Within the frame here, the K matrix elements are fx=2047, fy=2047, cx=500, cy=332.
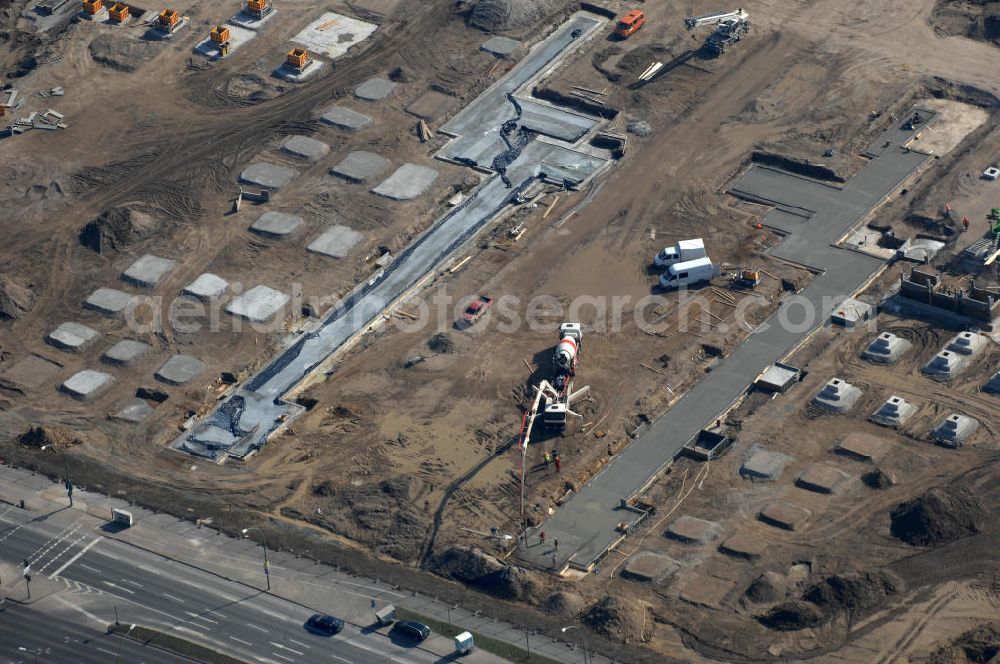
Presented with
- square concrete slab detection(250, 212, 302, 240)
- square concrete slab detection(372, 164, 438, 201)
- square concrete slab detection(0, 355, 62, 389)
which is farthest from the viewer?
square concrete slab detection(372, 164, 438, 201)

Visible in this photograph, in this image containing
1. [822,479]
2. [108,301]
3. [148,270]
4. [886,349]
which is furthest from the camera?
[148,270]

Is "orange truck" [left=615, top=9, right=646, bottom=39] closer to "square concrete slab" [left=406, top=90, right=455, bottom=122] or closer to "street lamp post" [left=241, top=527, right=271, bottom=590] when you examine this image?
"square concrete slab" [left=406, top=90, right=455, bottom=122]

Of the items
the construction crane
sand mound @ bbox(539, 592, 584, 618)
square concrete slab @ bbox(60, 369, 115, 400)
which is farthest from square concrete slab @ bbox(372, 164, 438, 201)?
sand mound @ bbox(539, 592, 584, 618)

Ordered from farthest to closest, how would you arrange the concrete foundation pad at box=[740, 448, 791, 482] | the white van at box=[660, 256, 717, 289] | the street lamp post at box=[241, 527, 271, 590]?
the white van at box=[660, 256, 717, 289], the concrete foundation pad at box=[740, 448, 791, 482], the street lamp post at box=[241, 527, 271, 590]

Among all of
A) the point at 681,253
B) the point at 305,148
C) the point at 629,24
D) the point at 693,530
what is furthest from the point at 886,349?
the point at 305,148

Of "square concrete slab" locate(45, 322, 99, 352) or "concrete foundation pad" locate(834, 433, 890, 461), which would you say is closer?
"concrete foundation pad" locate(834, 433, 890, 461)


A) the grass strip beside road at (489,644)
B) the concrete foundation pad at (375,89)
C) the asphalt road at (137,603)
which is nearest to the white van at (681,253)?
the concrete foundation pad at (375,89)

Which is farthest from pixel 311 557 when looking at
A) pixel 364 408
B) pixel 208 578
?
pixel 364 408

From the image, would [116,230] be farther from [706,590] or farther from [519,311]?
[706,590]
